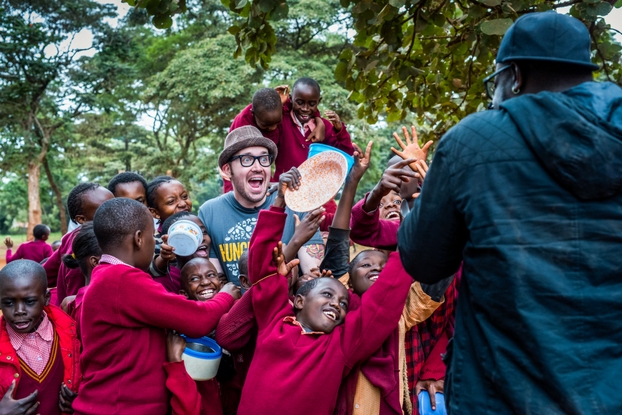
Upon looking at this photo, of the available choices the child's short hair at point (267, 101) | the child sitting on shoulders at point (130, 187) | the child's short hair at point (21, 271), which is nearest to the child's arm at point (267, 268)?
the child's short hair at point (21, 271)

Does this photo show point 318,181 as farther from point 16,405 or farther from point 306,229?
point 16,405

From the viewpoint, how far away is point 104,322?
8.57 ft

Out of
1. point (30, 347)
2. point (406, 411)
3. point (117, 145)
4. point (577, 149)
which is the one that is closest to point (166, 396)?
point (30, 347)

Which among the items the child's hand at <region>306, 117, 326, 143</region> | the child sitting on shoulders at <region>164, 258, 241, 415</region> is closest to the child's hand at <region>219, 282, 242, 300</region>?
the child sitting on shoulders at <region>164, 258, 241, 415</region>

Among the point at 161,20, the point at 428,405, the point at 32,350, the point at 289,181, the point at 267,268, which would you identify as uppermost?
the point at 161,20

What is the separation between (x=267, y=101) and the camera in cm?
467

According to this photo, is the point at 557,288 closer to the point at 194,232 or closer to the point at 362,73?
the point at 194,232

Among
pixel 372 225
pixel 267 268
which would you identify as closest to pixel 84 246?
pixel 267 268

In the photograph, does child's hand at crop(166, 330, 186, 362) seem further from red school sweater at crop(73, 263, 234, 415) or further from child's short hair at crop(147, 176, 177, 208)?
child's short hair at crop(147, 176, 177, 208)

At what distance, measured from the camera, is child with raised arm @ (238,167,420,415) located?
8.64 ft

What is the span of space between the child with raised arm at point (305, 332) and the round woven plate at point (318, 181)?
0.22 meters

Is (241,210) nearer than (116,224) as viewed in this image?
No

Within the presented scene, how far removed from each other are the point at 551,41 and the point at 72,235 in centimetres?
313

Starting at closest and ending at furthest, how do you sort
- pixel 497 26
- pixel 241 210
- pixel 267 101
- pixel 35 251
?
pixel 497 26, pixel 241 210, pixel 267 101, pixel 35 251
